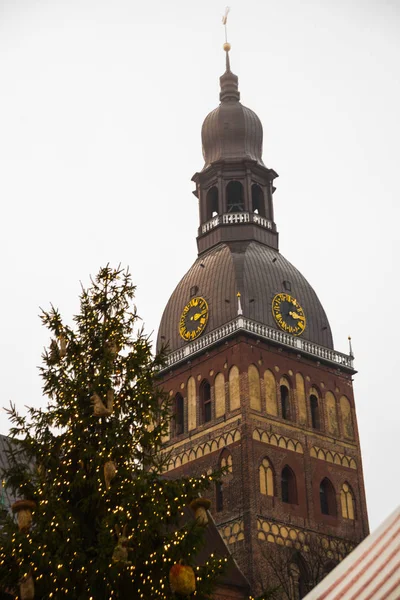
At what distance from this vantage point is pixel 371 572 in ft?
37.1

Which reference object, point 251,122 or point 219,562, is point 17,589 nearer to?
point 219,562

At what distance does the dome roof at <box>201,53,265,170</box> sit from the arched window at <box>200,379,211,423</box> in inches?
533

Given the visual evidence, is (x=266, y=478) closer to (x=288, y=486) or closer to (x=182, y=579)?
(x=288, y=486)

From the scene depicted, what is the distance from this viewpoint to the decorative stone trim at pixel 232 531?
45.2 m

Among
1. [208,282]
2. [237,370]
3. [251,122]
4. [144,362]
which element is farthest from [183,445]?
[144,362]

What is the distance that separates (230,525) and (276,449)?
4.26m

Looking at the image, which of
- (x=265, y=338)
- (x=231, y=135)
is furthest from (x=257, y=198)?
(x=265, y=338)

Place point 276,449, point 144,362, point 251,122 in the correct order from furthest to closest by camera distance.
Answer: point 251,122
point 276,449
point 144,362

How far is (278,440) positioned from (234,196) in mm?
15317

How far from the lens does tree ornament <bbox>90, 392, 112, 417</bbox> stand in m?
20.8

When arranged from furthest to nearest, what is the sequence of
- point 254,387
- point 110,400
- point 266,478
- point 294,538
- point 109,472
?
point 254,387
point 266,478
point 294,538
point 110,400
point 109,472

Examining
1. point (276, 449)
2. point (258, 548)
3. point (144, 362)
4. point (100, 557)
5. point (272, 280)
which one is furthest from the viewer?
point (272, 280)

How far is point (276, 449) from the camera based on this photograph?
4791cm

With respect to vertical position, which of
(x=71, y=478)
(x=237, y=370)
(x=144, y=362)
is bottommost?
(x=71, y=478)
